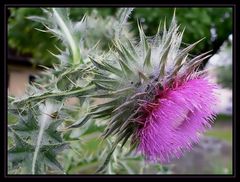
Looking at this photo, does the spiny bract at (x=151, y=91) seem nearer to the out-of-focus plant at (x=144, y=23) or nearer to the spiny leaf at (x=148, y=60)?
the spiny leaf at (x=148, y=60)

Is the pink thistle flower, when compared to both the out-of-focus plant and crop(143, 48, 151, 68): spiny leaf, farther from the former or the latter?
the out-of-focus plant

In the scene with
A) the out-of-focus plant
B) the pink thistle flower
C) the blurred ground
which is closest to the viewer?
the pink thistle flower

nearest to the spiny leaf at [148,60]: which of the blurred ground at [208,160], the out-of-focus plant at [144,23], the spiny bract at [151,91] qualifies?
the spiny bract at [151,91]

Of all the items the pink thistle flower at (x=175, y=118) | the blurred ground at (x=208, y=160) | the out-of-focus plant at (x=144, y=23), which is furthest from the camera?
the blurred ground at (x=208, y=160)

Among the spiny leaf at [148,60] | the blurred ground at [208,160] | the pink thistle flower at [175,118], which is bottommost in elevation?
the blurred ground at [208,160]

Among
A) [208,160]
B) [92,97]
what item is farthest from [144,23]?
[92,97]

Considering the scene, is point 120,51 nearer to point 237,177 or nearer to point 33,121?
point 33,121

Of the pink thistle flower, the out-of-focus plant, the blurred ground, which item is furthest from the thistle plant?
the blurred ground

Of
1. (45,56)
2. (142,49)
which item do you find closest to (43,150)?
(142,49)
